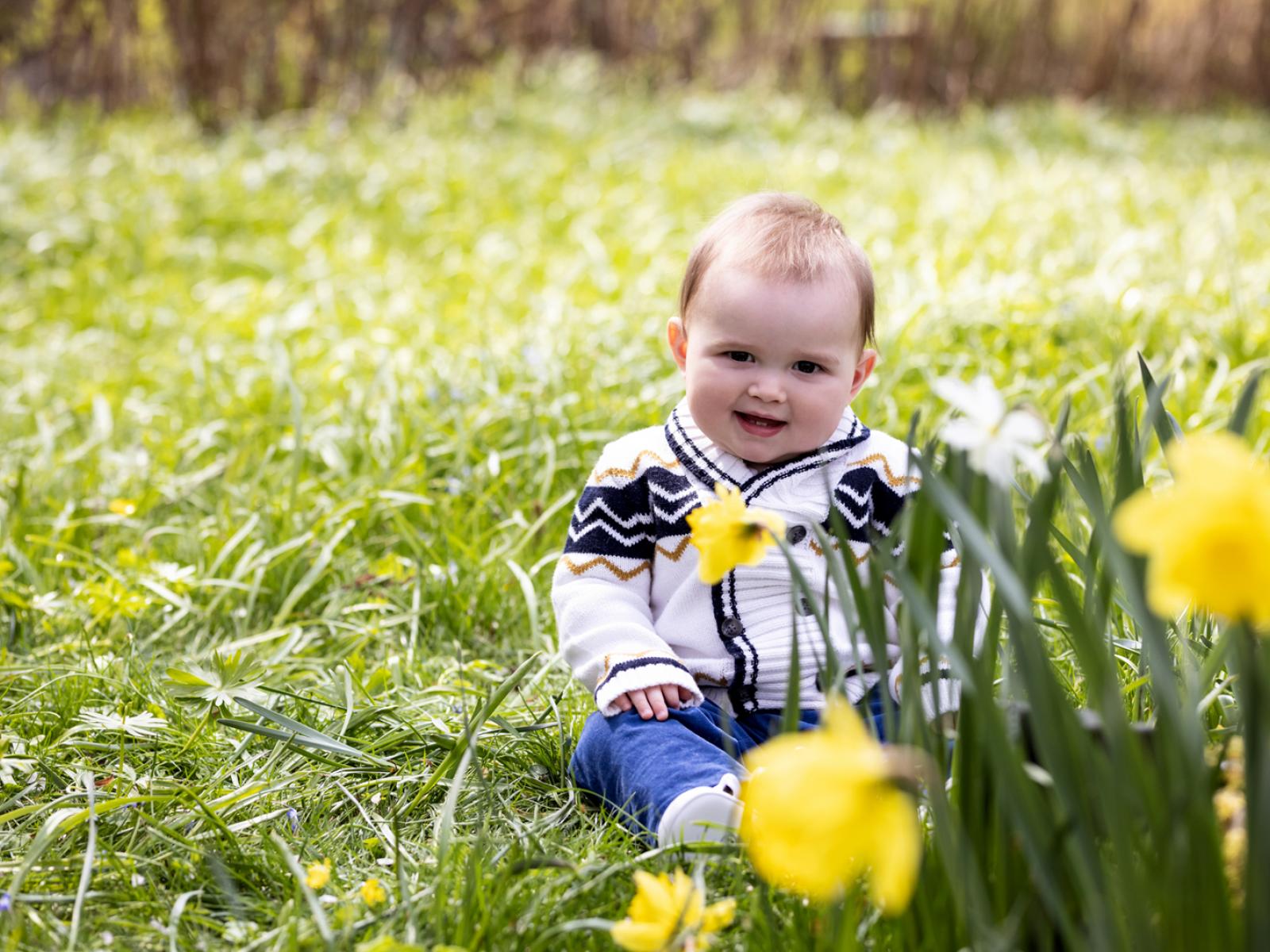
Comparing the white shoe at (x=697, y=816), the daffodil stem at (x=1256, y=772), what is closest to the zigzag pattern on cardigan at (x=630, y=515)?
the white shoe at (x=697, y=816)

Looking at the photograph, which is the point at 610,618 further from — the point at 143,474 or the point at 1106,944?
the point at 143,474

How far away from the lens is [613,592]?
1729 millimetres

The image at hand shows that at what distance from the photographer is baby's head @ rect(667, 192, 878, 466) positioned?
65.0 inches

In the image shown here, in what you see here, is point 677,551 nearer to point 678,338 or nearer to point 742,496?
point 742,496

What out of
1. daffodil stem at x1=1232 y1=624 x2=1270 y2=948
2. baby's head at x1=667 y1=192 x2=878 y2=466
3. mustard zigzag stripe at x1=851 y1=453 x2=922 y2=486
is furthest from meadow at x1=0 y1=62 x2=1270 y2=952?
baby's head at x1=667 y1=192 x2=878 y2=466

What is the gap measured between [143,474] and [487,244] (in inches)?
98.6

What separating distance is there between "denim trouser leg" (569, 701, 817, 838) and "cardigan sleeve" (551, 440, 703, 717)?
35 millimetres

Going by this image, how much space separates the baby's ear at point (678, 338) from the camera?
182 cm

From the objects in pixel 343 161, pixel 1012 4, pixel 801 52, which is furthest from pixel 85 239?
pixel 1012 4

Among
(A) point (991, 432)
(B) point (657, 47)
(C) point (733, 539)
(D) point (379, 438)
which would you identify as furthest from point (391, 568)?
(B) point (657, 47)

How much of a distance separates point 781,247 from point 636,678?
61cm

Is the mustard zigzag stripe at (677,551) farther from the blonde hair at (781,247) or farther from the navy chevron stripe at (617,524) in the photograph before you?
the blonde hair at (781,247)

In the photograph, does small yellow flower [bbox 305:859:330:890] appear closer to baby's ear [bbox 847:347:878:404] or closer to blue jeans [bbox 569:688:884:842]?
blue jeans [bbox 569:688:884:842]

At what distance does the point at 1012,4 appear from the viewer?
32.3 ft
